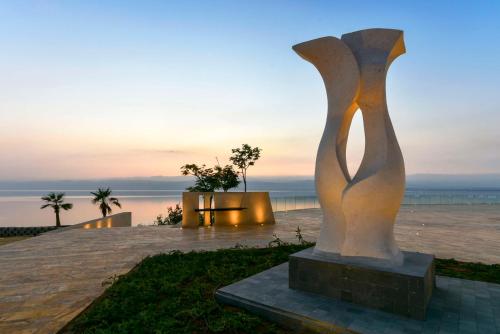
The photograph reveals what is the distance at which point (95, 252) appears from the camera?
953cm

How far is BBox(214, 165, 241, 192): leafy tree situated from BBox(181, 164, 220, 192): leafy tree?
33 cm

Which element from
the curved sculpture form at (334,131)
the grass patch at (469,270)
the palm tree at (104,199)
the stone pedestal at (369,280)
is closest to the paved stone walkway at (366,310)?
the stone pedestal at (369,280)

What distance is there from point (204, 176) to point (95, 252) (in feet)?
42.6

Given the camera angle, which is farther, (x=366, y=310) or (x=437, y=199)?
(x=437, y=199)

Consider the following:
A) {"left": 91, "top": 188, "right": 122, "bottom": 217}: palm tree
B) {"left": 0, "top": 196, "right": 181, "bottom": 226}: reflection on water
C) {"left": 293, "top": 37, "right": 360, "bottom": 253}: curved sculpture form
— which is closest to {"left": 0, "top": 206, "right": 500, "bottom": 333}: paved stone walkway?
{"left": 293, "top": 37, "right": 360, "bottom": 253}: curved sculpture form

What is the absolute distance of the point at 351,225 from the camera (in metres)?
5.05

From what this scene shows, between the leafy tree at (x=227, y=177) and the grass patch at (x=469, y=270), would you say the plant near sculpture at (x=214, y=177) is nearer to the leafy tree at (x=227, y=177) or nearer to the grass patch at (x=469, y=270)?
the leafy tree at (x=227, y=177)

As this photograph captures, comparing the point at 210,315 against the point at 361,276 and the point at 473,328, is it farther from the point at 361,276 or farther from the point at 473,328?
the point at 473,328

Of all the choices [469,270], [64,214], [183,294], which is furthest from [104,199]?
[64,214]

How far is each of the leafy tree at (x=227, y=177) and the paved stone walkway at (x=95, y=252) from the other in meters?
7.17

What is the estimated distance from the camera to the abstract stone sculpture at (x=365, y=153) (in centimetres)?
490

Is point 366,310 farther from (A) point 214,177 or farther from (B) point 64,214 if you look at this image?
(B) point 64,214

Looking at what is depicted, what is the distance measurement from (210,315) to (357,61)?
520 cm

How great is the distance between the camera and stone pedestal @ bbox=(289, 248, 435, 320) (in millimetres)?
4125
